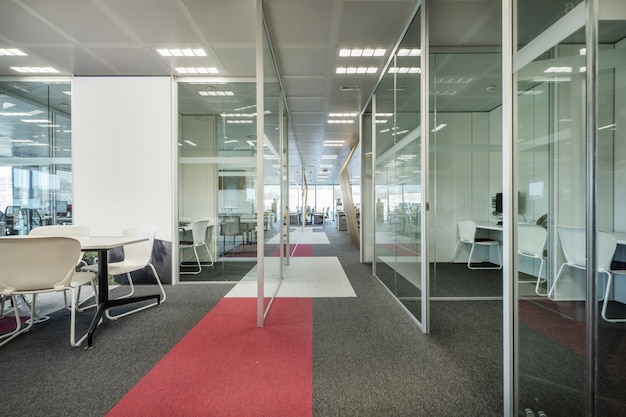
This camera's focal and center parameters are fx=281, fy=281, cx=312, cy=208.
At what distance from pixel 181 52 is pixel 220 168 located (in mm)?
1681

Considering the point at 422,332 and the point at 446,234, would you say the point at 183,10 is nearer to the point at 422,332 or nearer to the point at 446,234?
the point at 422,332

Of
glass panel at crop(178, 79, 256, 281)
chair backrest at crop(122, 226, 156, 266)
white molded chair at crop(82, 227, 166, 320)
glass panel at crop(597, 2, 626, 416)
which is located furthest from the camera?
glass panel at crop(178, 79, 256, 281)

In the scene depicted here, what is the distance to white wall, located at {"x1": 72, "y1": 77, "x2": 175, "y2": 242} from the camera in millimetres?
4344

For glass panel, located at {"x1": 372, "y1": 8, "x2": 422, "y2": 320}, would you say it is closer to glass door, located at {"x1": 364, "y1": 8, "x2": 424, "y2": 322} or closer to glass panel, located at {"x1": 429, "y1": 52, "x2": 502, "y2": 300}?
glass door, located at {"x1": 364, "y1": 8, "x2": 424, "y2": 322}

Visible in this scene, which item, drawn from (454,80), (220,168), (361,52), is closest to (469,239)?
(454,80)

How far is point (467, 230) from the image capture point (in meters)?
4.96

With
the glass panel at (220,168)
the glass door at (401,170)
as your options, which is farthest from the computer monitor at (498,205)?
the glass panel at (220,168)

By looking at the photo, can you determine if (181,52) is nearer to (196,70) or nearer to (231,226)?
(196,70)

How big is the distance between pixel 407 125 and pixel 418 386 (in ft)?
8.34

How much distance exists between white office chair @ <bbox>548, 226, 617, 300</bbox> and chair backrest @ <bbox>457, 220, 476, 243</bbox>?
127 inches

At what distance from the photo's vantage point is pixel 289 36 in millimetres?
3377

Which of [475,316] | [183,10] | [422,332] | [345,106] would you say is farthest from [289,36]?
[475,316]

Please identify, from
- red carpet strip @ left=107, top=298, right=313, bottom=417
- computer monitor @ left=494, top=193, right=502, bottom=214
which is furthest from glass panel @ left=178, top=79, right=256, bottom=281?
computer monitor @ left=494, top=193, right=502, bottom=214

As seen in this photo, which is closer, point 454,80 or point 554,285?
point 554,285
